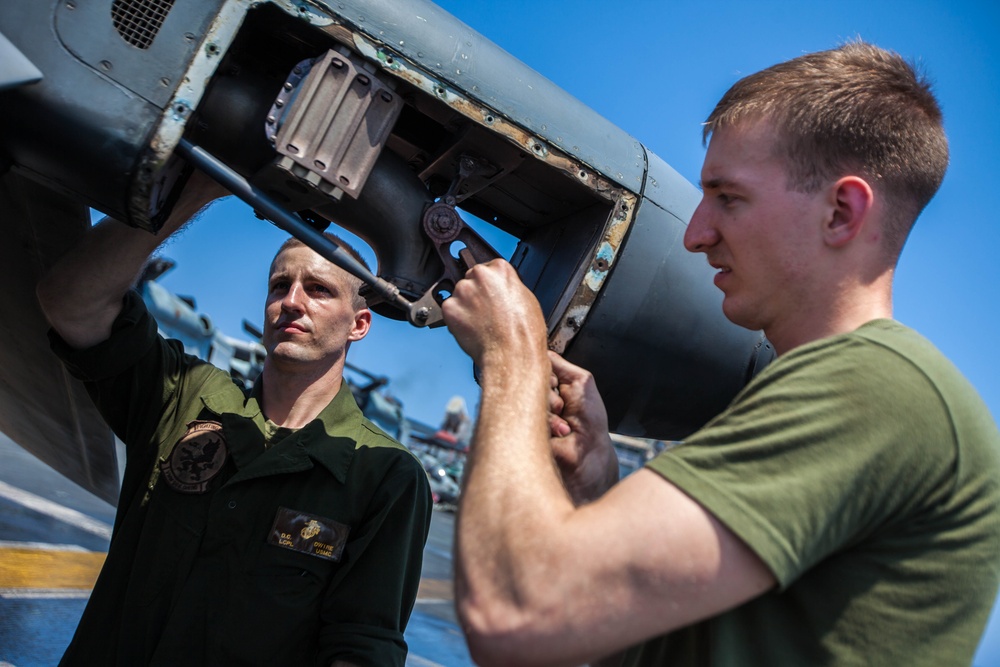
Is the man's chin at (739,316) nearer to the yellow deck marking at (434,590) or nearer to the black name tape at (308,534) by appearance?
the black name tape at (308,534)

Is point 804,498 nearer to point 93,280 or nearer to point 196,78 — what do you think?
point 196,78

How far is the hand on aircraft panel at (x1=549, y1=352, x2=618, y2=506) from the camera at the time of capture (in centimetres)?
165

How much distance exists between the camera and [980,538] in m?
1.07

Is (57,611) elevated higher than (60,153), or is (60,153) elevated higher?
(60,153)

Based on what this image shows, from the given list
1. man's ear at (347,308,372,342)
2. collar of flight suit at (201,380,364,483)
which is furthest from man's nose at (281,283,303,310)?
collar of flight suit at (201,380,364,483)

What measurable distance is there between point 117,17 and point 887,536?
172cm

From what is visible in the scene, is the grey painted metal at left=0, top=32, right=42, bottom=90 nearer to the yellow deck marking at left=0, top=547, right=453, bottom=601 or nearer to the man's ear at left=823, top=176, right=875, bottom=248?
the man's ear at left=823, top=176, right=875, bottom=248

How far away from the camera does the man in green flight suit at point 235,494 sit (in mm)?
2066

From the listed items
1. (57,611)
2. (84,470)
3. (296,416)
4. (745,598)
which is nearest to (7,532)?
(57,611)

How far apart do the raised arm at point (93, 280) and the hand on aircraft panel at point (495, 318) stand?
1170mm

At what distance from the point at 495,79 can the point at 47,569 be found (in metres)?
4.66

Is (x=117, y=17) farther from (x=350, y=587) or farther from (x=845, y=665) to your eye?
(x=845, y=665)

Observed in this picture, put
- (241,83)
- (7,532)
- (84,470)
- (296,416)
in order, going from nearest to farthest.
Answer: (241,83)
(296,416)
(84,470)
(7,532)

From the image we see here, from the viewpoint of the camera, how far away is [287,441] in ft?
7.65
